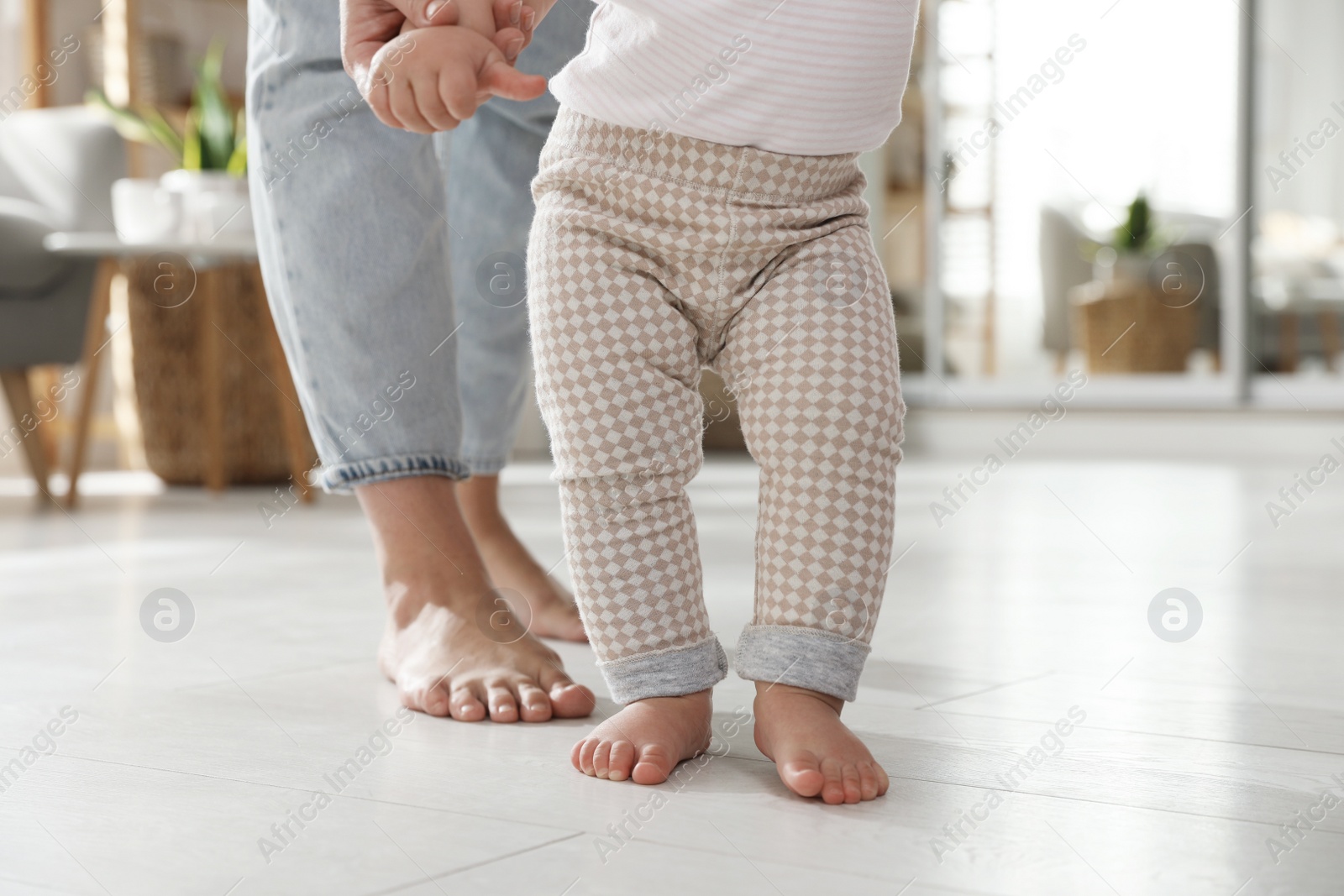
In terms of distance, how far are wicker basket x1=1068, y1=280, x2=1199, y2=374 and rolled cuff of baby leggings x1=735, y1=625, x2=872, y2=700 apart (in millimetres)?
3727

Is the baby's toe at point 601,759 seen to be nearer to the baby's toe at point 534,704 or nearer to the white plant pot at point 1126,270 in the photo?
the baby's toe at point 534,704

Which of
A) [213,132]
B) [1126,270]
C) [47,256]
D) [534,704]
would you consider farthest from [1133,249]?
[534,704]

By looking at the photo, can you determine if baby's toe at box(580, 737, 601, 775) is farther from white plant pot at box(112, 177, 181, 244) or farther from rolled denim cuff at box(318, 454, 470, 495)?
white plant pot at box(112, 177, 181, 244)

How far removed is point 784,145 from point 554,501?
1.73m

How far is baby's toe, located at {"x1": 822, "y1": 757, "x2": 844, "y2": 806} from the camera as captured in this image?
2.21ft

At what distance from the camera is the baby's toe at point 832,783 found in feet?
2.21

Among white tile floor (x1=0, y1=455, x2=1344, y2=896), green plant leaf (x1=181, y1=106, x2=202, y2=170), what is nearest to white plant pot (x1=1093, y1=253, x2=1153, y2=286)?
green plant leaf (x1=181, y1=106, x2=202, y2=170)

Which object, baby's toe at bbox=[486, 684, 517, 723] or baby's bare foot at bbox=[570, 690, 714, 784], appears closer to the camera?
baby's bare foot at bbox=[570, 690, 714, 784]

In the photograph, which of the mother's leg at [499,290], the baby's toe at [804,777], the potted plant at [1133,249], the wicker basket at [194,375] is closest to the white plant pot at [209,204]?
the wicker basket at [194,375]

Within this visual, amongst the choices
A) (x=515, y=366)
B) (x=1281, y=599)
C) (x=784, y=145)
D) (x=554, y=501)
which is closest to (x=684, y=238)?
(x=784, y=145)

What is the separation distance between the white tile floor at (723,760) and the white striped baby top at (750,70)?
0.35m

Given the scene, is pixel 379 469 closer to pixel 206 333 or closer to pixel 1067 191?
pixel 206 333

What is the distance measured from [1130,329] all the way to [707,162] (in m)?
3.76

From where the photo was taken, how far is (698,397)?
0.82 m
